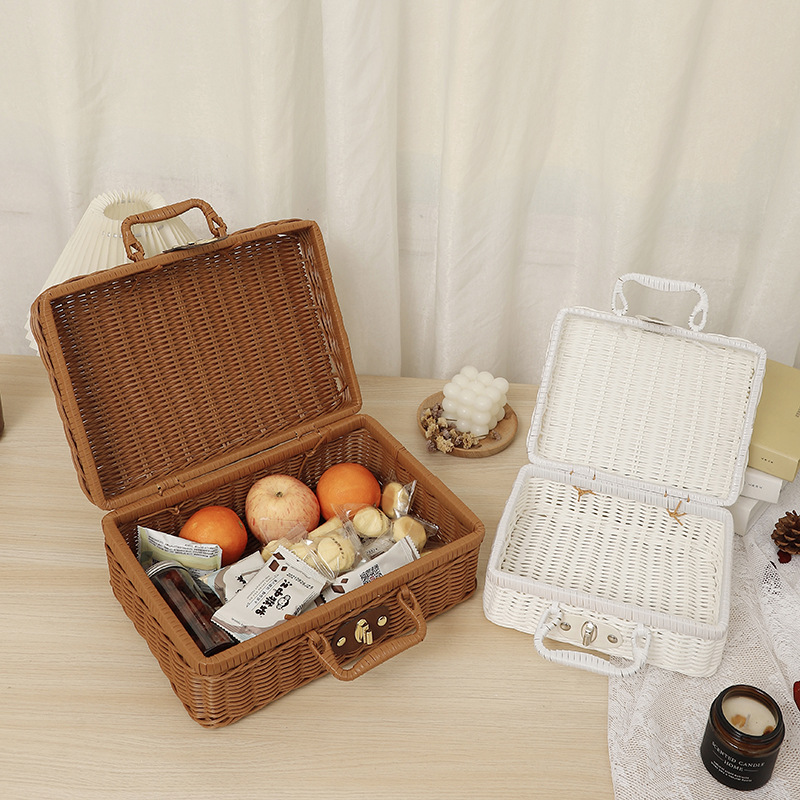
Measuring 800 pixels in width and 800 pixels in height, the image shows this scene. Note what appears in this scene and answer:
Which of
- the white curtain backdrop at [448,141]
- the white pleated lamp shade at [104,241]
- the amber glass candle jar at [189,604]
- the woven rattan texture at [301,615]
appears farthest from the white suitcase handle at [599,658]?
the white pleated lamp shade at [104,241]

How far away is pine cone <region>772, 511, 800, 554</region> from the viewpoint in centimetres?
99

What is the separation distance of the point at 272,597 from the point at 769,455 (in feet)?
2.04

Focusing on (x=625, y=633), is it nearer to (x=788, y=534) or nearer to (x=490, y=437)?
(x=788, y=534)

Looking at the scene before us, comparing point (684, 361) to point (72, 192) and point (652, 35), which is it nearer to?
point (652, 35)

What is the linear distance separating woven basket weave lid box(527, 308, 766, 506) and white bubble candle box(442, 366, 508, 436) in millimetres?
112

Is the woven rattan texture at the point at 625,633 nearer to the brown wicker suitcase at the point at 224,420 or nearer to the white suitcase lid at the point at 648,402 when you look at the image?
the brown wicker suitcase at the point at 224,420

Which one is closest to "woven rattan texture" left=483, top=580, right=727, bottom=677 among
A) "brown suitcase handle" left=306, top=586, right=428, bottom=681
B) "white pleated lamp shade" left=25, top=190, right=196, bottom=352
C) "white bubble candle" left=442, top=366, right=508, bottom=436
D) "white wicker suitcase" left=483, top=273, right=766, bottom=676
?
"white wicker suitcase" left=483, top=273, right=766, bottom=676

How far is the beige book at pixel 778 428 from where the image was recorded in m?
0.99

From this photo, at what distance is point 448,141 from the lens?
1100 millimetres

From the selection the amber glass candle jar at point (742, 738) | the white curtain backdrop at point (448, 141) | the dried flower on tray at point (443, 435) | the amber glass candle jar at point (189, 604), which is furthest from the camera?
the dried flower on tray at point (443, 435)

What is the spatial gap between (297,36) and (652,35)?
18.1 inches

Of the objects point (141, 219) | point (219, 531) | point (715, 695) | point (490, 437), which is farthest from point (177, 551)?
point (715, 695)

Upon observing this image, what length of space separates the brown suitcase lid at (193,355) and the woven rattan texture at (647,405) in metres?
0.28

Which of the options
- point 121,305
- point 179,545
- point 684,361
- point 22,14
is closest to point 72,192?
point 22,14
